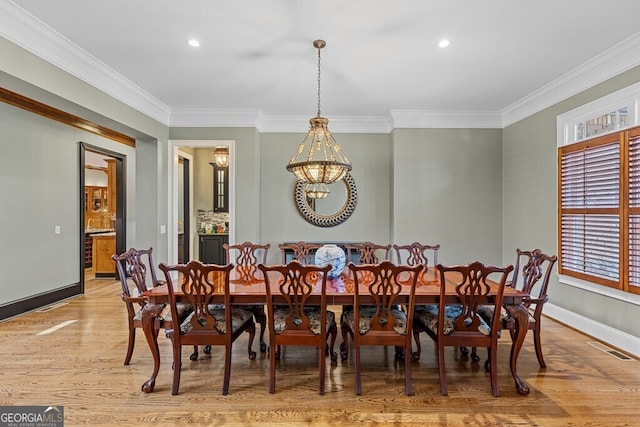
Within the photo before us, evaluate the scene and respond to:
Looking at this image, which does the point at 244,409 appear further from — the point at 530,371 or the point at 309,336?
the point at 530,371

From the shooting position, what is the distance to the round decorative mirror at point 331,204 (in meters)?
5.30

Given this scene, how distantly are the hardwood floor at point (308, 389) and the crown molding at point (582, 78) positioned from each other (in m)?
2.71

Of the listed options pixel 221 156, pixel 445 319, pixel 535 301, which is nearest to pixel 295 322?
pixel 445 319

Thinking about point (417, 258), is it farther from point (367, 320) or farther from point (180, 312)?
point (180, 312)

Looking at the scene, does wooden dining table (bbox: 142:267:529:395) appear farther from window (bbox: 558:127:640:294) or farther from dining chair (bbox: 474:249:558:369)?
window (bbox: 558:127:640:294)

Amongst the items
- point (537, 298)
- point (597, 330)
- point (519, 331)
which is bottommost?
point (597, 330)

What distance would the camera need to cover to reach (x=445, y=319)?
100 inches

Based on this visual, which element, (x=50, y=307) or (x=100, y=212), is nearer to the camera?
(x=50, y=307)

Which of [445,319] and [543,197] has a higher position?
[543,197]

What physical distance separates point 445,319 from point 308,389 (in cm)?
117

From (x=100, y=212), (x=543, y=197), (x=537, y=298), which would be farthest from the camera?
(x=100, y=212)

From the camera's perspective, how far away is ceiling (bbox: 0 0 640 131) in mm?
2529

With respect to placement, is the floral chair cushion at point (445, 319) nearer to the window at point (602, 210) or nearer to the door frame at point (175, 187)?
the window at point (602, 210)

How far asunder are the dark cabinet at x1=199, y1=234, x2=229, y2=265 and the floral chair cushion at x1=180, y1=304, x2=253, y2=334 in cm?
358
